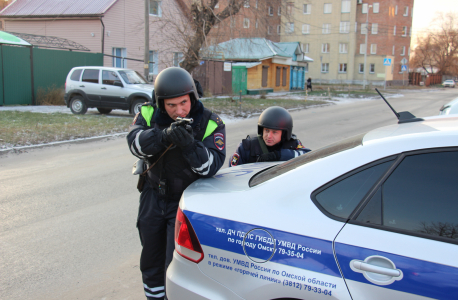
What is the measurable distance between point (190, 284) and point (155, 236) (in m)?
0.61

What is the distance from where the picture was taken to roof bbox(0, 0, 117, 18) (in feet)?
79.3

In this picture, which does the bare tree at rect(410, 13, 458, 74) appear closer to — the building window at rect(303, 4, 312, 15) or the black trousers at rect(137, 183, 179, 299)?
the building window at rect(303, 4, 312, 15)

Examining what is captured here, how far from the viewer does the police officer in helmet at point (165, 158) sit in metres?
2.46

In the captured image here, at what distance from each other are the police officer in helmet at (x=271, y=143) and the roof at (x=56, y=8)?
22.9 meters

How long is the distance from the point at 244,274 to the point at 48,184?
5.35 m

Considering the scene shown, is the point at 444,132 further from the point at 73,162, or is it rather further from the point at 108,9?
the point at 108,9

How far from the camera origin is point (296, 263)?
70.3 inches

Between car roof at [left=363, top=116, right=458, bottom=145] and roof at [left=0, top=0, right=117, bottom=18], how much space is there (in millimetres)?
24607

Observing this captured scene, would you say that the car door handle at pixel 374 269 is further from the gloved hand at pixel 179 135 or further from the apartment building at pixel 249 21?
the apartment building at pixel 249 21

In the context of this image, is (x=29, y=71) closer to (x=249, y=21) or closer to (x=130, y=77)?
(x=130, y=77)

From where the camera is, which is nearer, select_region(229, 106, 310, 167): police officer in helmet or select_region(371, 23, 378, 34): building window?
select_region(229, 106, 310, 167): police officer in helmet

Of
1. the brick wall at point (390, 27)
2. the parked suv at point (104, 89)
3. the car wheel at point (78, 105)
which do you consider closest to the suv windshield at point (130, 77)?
the parked suv at point (104, 89)

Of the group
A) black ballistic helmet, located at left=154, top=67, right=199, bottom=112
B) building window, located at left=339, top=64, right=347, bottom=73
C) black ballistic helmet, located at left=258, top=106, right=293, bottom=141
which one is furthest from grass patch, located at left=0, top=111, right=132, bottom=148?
building window, located at left=339, top=64, right=347, bottom=73

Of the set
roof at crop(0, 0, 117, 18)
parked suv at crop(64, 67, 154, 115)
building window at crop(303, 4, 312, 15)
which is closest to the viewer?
parked suv at crop(64, 67, 154, 115)
